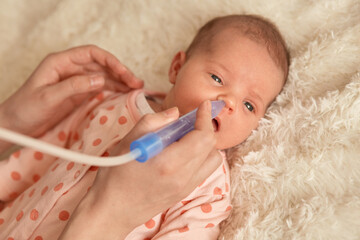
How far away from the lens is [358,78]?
1.09 metres

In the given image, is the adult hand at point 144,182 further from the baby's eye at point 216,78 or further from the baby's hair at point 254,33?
the baby's hair at point 254,33

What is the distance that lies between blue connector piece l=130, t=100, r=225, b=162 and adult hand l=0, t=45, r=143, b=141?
0.58 m

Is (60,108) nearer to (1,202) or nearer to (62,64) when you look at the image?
→ (62,64)

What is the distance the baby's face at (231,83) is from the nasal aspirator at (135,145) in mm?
289

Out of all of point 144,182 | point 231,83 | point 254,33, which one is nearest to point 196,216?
point 144,182

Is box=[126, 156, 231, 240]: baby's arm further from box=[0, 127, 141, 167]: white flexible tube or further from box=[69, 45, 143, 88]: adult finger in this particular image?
box=[69, 45, 143, 88]: adult finger

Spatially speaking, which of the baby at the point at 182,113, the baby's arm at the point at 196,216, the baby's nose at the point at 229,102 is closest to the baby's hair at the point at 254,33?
the baby at the point at 182,113

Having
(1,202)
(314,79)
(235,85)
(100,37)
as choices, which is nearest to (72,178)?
(1,202)

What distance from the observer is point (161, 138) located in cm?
75

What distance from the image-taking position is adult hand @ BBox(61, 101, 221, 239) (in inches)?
30.7

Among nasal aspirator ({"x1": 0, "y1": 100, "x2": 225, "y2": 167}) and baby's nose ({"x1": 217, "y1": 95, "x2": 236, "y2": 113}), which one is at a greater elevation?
nasal aspirator ({"x1": 0, "y1": 100, "x2": 225, "y2": 167})

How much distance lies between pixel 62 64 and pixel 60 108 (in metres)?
0.18

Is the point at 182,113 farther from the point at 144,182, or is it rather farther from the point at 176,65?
the point at 144,182

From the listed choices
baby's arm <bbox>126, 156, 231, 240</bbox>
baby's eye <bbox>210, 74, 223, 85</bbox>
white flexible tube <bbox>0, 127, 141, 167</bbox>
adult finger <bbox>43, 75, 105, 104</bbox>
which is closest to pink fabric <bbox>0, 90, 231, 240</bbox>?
baby's arm <bbox>126, 156, 231, 240</bbox>
